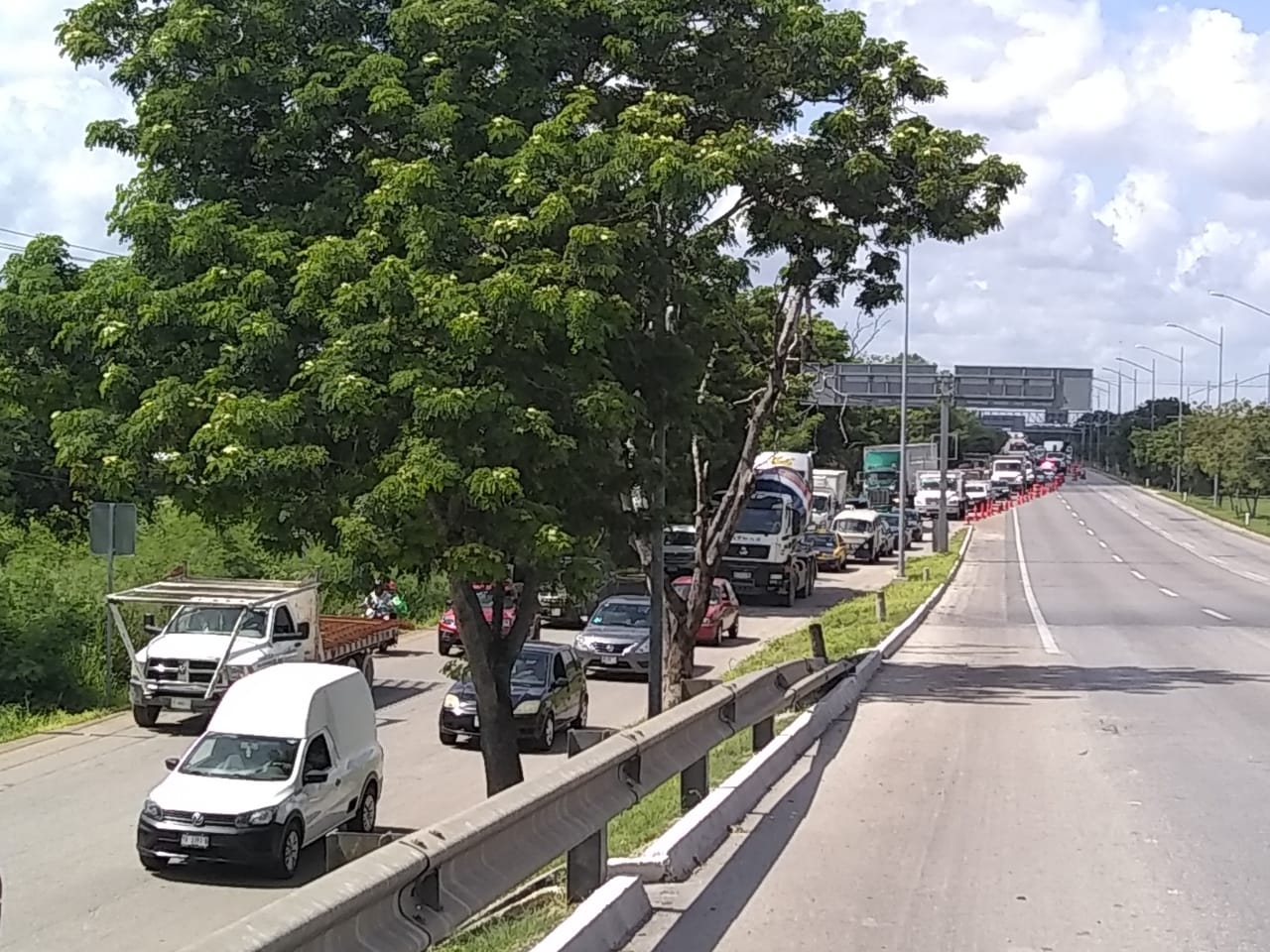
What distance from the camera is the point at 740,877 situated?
8070 millimetres

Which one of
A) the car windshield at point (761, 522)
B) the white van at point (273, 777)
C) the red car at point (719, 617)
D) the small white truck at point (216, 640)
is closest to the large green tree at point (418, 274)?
the white van at point (273, 777)

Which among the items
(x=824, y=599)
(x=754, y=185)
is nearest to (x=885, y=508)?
(x=824, y=599)

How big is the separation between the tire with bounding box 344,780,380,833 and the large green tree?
1985 mm

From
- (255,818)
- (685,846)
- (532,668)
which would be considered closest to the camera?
(685,846)

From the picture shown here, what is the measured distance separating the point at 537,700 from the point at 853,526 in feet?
139

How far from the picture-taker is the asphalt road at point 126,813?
1220cm

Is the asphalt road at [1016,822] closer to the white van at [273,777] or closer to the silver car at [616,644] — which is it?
the white van at [273,777]

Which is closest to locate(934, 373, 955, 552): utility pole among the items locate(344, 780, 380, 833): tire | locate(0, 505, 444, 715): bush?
locate(0, 505, 444, 715): bush

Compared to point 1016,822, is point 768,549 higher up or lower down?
lower down

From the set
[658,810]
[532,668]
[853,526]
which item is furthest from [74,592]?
[853,526]

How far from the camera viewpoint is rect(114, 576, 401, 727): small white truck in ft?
74.6

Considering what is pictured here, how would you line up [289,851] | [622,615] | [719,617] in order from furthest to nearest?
1. [719,617]
2. [622,615]
3. [289,851]

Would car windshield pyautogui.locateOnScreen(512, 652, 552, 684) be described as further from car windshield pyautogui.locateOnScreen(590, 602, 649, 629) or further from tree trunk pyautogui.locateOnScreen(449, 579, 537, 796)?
car windshield pyautogui.locateOnScreen(590, 602, 649, 629)

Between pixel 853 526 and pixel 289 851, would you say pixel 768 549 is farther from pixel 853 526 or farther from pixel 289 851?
pixel 289 851
